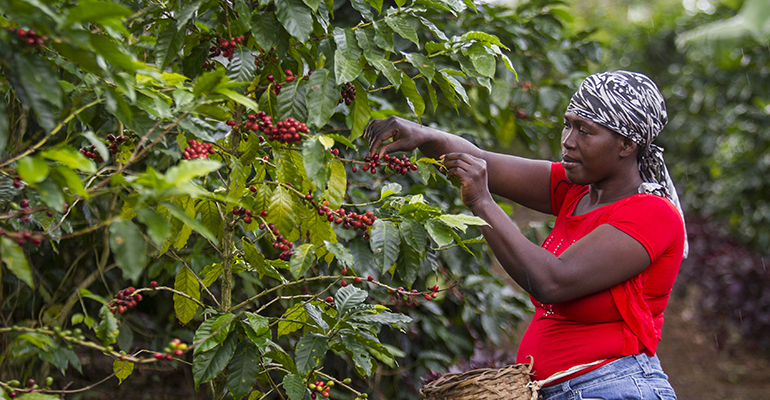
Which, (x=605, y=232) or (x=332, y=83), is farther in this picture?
(x=605, y=232)

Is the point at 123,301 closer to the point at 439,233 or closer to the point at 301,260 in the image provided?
the point at 301,260

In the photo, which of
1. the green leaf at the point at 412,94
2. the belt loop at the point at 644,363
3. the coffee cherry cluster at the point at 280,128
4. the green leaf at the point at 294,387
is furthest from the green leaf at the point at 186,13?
the belt loop at the point at 644,363

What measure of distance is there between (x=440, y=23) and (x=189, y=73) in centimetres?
140

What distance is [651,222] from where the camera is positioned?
163 centimetres

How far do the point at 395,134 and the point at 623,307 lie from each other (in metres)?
0.91

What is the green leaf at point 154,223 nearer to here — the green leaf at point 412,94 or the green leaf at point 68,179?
the green leaf at point 68,179

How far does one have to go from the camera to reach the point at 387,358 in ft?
5.45

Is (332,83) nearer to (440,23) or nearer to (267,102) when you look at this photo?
(267,102)

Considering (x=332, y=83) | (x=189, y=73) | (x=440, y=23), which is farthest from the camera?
(x=440, y=23)

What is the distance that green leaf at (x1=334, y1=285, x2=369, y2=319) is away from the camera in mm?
1538

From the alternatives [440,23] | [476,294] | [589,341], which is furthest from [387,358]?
[440,23]

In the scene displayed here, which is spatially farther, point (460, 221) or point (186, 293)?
point (186, 293)

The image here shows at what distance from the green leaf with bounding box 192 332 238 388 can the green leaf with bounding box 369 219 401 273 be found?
439 millimetres

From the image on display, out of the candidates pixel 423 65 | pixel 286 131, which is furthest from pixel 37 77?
pixel 423 65
